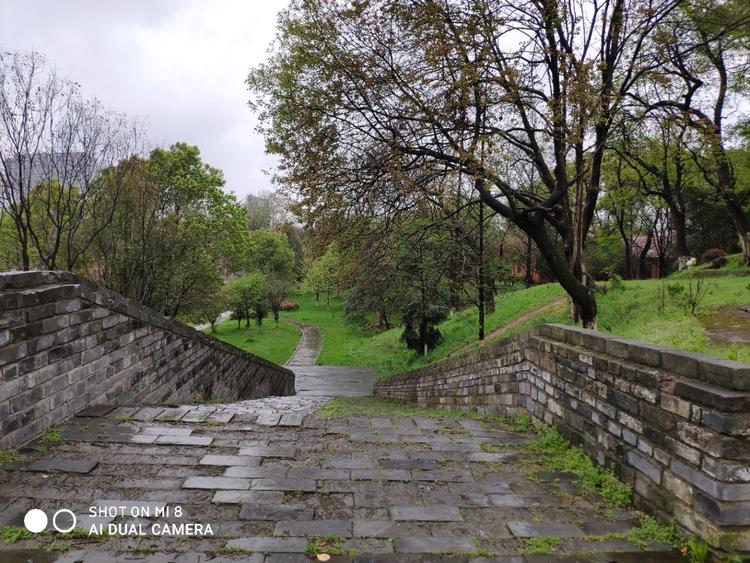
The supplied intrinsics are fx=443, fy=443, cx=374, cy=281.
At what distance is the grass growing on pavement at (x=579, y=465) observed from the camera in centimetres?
315

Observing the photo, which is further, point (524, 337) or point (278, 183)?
point (278, 183)

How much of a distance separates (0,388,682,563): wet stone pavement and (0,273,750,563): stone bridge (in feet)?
0.04

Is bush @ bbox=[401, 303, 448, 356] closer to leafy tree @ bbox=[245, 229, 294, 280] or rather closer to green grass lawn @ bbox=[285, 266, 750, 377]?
green grass lawn @ bbox=[285, 266, 750, 377]

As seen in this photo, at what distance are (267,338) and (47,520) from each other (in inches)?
1117

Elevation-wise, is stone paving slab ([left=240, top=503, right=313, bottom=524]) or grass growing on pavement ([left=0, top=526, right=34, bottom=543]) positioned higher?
grass growing on pavement ([left=0, top=526, right=34, bottom=543])

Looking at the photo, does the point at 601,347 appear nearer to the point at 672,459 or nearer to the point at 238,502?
the point at 672,459

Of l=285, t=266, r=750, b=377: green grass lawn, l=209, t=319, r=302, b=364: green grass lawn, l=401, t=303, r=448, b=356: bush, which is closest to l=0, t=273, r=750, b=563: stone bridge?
l=285, t=266, r=750, b=377: green grass lawn

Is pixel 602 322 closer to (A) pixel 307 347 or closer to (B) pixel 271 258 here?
(A) pixel 307 347

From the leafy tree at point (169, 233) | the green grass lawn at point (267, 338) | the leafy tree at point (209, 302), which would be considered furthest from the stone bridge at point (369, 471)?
the green grass lawn at point (267, 338)

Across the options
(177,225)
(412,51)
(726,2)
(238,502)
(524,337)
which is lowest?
(238,502)

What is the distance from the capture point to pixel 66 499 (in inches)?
112

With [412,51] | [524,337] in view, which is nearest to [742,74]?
[412,51]

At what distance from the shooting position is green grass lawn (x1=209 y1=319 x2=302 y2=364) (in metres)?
25.8

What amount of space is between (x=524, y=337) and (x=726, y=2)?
1045cm
